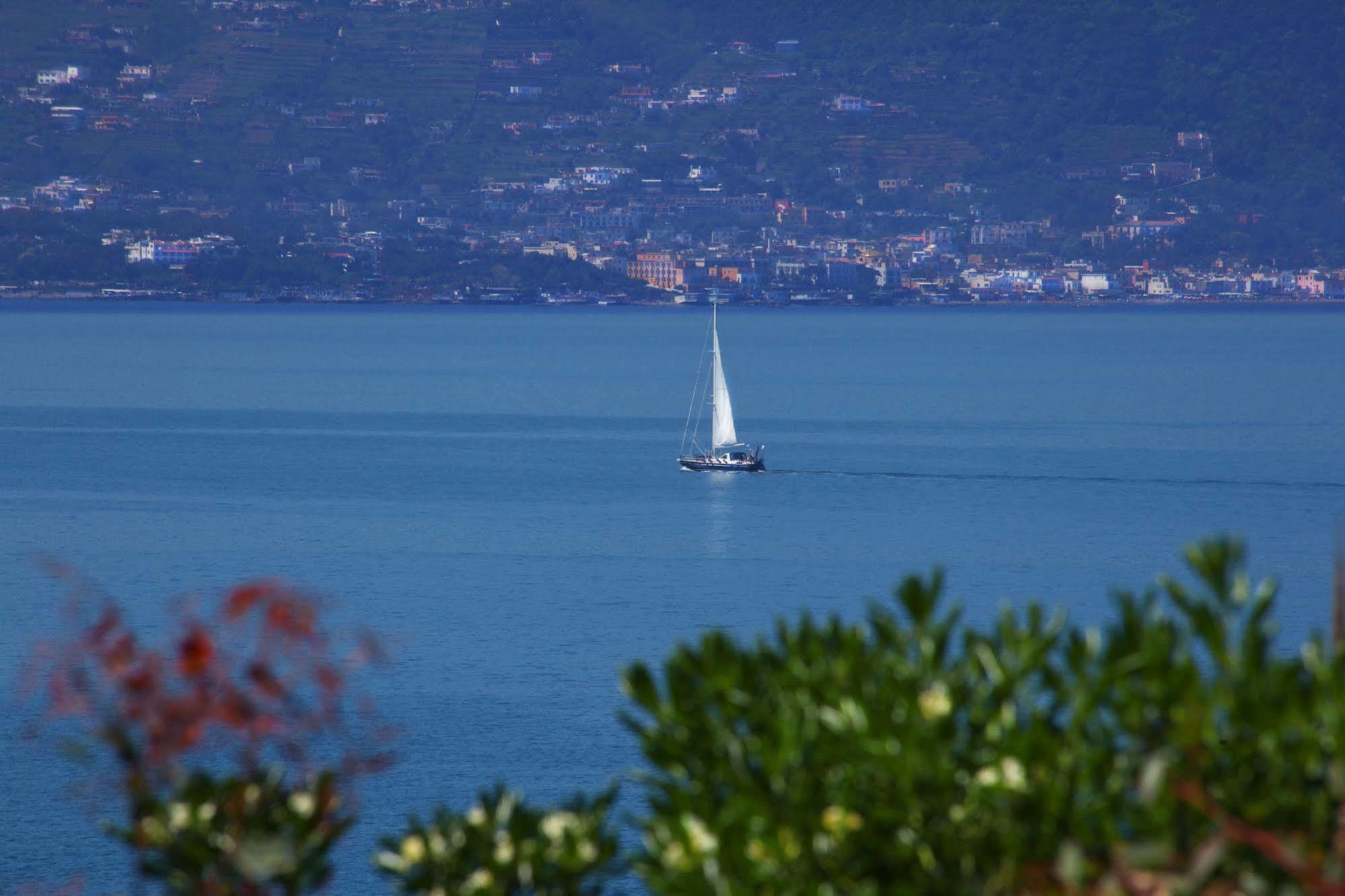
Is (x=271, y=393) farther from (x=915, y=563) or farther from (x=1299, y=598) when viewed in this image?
(x=1299, y=598)

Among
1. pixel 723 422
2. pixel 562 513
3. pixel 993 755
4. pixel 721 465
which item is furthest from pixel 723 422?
pixel 993 755

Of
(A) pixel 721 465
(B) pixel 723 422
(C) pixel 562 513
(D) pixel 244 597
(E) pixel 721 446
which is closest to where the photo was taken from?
(D) pixel 244 597

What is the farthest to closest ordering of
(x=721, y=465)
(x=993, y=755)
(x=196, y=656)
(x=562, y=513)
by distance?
(x=721, y=465) < (x=562, y=513) < (x=993, y=755) < (x=196, y=656)

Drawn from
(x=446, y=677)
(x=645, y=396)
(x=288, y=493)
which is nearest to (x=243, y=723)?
(x=446, y=677)

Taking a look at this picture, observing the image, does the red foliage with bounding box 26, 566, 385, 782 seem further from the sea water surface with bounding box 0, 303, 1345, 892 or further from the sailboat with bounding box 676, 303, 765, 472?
the sailboat with bounding box 676, 303, 765, 472

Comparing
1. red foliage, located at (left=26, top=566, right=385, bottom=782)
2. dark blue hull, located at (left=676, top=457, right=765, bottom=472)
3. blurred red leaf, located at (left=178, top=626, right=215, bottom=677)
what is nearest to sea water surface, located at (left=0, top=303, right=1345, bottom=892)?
dark blue hull, located at (left=676, top=457, right=765, bottom=472)

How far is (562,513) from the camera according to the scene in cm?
6500

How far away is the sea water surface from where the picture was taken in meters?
35.9

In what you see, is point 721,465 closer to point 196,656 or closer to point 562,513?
point 562,513

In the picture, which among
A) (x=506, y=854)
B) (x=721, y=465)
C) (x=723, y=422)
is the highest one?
(x=506, y=854)

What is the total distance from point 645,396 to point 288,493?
149 ft

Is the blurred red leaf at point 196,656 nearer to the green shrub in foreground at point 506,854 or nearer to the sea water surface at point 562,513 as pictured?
the green shrub in foreground at point 506,854

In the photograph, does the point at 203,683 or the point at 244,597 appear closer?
the point at 244,597

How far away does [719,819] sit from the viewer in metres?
6.71
